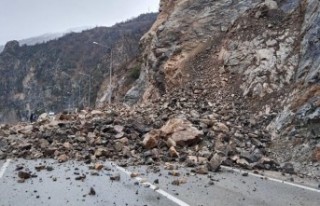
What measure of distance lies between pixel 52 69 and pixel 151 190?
116173 millimetres

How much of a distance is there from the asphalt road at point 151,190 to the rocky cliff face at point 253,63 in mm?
3449

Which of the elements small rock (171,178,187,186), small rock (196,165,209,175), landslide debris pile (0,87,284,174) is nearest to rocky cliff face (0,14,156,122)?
landslide debris pile (0,87,284,174)

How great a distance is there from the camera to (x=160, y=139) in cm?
1608

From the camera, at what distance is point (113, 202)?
26.8 ft

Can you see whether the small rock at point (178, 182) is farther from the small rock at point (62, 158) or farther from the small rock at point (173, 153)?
the small rock at point (62, 158)

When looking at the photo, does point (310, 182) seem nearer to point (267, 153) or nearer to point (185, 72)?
point (267, 153)

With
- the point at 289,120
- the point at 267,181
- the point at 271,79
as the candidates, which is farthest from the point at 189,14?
the point at 267,181

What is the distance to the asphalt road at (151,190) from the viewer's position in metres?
8.27

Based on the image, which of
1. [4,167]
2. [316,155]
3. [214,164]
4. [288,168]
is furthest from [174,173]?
[4,167]

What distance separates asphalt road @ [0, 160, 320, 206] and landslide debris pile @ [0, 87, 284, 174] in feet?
4.58

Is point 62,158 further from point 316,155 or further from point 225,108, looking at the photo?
point 316,155

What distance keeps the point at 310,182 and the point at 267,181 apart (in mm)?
925

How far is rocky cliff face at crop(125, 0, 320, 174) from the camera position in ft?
49.4

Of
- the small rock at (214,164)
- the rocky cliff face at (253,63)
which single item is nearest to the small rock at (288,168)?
the rocky cliff face at (253,63)
